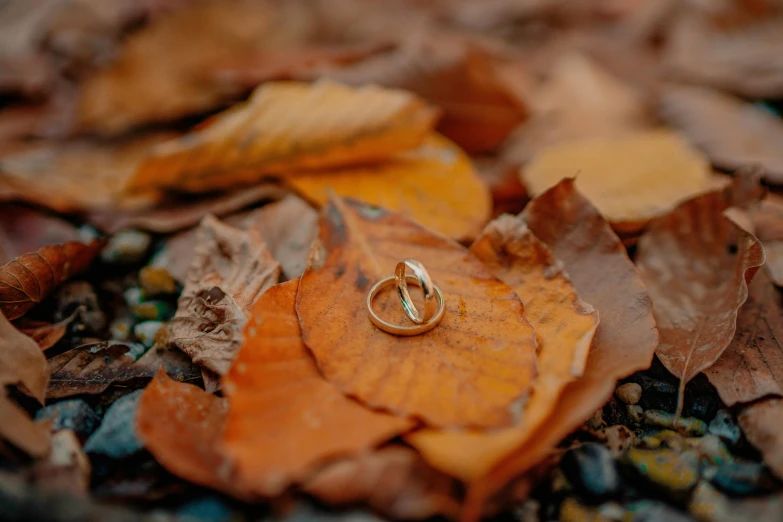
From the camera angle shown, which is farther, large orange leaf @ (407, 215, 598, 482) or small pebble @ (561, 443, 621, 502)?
small pebble @ (561, 443, 621, 502)

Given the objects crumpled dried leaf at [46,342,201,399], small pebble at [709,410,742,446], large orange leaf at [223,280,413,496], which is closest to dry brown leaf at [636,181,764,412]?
small pebble at [709,410,742,446]

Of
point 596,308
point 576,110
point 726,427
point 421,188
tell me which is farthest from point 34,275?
point 576,110

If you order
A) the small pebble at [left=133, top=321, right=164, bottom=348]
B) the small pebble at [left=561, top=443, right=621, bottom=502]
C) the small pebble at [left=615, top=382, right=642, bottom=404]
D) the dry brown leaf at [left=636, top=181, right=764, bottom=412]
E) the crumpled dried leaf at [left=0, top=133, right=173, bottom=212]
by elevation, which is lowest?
the small pebble at [left=615, top=382, right=642, bottom=404]

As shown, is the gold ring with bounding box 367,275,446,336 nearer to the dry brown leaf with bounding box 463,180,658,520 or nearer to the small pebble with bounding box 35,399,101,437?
the dry brown leaf with bounding box 463,180,658,520

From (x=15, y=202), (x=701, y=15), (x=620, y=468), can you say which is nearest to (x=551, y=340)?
(x=620, y=468)

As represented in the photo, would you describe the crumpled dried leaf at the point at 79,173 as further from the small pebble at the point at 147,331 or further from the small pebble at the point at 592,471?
the small pebble at the point at 592,471

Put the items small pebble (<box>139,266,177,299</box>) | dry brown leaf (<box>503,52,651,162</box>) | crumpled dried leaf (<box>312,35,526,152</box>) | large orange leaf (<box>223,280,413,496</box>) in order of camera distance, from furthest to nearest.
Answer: dry brown leaf (<box>503,52,651,162</box>) → crumpled dried leaf (<box>312,35,526,152</box>) → small pebble (<box>139,266,177,299</box>) → large orange leaf (<box>223,280,413,496</box>)
